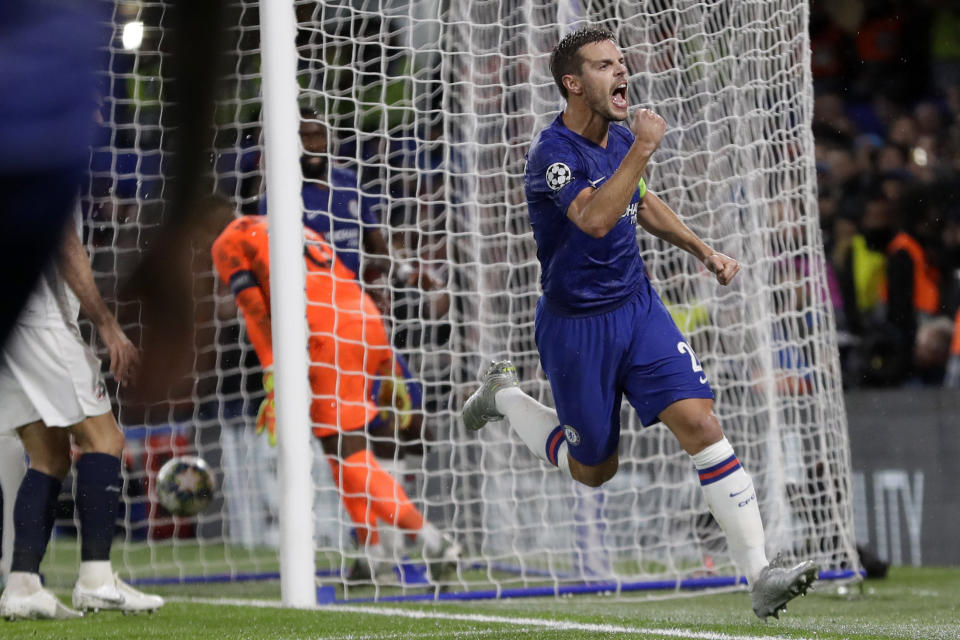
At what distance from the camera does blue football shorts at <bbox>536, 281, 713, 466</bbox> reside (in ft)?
12.5

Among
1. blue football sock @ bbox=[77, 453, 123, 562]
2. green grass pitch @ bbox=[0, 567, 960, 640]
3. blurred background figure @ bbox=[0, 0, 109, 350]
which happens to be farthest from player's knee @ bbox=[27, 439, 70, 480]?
blurred background figure @ bbox=[0, 0, 109, 350]

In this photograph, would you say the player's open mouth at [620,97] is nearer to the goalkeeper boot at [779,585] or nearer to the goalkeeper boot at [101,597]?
the goalkeeper boot at [779,585]

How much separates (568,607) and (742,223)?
215 centimetres

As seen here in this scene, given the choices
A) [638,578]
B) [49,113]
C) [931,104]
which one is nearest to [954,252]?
[931,104]

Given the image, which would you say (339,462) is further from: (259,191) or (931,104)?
(931,104)

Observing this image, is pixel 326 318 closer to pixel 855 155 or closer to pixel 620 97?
pixel 620 97

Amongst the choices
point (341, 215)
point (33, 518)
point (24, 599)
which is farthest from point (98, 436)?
point (341, 215)

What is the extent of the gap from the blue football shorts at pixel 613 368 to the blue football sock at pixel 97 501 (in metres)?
1.90

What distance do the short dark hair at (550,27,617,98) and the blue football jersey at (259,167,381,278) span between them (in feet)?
6.40

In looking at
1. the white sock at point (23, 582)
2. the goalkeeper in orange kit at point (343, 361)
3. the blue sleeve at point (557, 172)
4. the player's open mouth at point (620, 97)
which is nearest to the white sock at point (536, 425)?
the blue sleeve at point (557, 172)

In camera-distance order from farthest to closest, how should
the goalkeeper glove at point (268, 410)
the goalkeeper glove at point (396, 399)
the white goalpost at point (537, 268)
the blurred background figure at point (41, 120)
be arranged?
the goalkeeper glove at point (396, 399) → the goalkeeper glove at point (268, 410) → the white goalpost at point (537, 268) → the blurred background figure at point (41, 120)

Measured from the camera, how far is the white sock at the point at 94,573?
4.77 m

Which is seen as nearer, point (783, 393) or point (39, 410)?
point (39, 410)

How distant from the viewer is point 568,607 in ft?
17.2
